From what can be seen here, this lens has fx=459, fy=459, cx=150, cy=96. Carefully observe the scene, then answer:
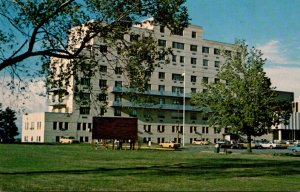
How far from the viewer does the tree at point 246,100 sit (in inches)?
1961

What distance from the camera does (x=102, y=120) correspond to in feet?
170

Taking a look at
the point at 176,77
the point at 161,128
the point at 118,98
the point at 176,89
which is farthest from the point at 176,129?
the point at 118,98

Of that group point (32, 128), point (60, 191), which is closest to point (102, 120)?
point (60, 191)

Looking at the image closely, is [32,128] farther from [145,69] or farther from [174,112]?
[145,69]

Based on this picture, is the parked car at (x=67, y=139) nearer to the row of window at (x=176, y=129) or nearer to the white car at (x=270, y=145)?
the row of window at (x=176, y=129)

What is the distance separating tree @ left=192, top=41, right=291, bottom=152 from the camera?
49812 millimetres

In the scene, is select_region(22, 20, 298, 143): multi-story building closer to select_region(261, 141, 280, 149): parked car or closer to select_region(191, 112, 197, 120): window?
select_region(191, 112, 197, 120): window

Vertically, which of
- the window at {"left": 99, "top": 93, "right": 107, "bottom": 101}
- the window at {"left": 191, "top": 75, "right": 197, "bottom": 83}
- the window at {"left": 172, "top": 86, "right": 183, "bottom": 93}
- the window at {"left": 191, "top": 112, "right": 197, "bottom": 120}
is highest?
the window at {"left": 191, "top": 75, "right": 197, "bottom": 83}

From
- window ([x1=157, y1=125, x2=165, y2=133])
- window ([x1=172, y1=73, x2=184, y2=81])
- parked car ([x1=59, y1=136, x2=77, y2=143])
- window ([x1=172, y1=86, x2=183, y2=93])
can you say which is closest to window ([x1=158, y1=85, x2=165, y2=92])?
window ([x1=172, y1=86, x2=183, y2=93])

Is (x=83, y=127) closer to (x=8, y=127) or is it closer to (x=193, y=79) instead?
(x=8, y=127)

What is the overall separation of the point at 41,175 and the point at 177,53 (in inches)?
3374

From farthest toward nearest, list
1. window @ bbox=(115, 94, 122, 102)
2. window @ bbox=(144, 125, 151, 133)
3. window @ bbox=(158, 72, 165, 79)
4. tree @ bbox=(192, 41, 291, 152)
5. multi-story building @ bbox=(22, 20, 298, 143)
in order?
window @ bbox=(158, 72, 165, 79) → window @ bbox=(144, 125, 151, 133) → window @ bbox=(115, 94, 122, 102) → multi-story building @ bbox=(22, 20, 298, 143) → tree @ bbox=(192, 41, 291, 152)

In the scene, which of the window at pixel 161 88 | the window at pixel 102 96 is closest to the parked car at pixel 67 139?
the window at pixel 161 88

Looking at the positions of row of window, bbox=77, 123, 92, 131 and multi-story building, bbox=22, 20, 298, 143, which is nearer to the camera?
multi-story building, bbox=22, 20, 298, 143
